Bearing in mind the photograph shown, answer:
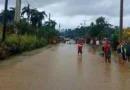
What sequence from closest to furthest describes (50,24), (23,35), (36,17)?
(23,35) → (36,17) → (50,24)

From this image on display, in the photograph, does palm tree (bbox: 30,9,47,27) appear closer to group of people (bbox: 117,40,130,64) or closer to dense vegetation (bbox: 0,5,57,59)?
dense vegetation (bbox: 0,5,57,59)

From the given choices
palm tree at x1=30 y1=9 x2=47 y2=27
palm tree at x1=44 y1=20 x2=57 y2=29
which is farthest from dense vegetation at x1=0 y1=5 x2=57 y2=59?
palm tree at x1=44 y1=20 x2=57 y2=29

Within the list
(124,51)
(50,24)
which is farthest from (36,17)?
(124,51)

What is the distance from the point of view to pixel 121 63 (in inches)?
873

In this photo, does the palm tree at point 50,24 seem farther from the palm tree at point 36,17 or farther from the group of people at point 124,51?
the group of people at point 124,51

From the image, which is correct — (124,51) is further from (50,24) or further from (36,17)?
(50,24)

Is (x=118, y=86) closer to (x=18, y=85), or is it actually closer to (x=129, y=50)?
(x=18, y=85)

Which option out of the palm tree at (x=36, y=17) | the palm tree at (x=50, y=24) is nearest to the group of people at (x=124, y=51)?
the palm tree at (x=36, y=17)

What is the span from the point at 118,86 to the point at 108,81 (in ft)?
4.19

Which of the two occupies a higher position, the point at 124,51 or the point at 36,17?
the point at 36,17

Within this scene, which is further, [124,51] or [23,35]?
[23,35]

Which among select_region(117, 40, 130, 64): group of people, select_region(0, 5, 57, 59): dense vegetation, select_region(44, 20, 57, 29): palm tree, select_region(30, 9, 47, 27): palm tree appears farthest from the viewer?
select_region(44, 20, 57, 29): palm tree

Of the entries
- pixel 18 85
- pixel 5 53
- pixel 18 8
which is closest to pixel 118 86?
pixel 18 85

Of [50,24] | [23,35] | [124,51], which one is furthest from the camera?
[50,24]
